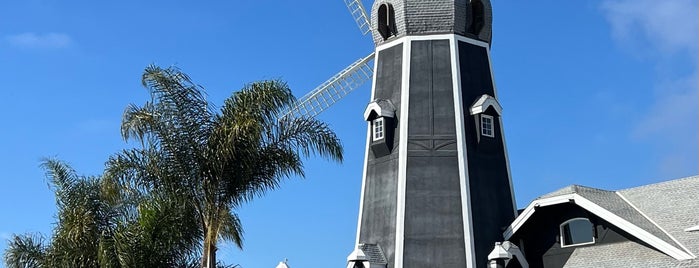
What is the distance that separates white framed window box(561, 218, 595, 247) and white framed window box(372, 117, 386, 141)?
21.7ft

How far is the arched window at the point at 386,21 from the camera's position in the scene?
29.9 metres

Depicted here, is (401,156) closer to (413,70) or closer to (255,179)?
(413,70)

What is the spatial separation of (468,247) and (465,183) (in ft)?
6.78

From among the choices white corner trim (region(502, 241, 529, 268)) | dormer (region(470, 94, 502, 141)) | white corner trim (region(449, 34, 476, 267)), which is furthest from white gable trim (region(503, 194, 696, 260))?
dormer (region(470, 94, 502, 141))

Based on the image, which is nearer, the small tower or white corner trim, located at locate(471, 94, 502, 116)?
the small tower

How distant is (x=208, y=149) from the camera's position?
2217 cm

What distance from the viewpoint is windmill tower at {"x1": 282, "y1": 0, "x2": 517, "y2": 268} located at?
86.2 ft

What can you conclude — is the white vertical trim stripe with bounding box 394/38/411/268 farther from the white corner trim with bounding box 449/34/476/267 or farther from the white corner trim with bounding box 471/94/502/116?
the white corner trim with bounding box 471/94/502/116

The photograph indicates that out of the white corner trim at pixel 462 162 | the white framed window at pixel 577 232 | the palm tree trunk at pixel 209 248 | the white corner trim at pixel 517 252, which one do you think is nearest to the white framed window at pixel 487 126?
the white corner trim at pixel 462 162

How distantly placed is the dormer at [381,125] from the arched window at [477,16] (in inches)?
168

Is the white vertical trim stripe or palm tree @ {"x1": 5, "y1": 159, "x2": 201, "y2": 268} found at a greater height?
the white vertical trim stripe

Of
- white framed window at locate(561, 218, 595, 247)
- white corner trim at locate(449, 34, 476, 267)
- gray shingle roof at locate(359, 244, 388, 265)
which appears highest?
white corner trim at locate(449, 34, 476, 267)

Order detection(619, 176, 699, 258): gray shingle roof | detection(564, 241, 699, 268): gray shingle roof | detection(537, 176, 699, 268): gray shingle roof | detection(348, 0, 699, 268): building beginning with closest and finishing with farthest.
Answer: detection(564, 241, 699, 268): gray shingle roof → detection(537, 176, 699, 268): gray shingle roof → detection(619, 176, 699, 258): gray shingle roof → detection(348, 0, 699, 268): building

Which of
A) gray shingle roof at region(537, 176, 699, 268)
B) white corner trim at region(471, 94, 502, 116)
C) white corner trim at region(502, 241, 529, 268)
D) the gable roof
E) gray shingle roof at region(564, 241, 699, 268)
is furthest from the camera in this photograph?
white corner trim at region(471, 94, 502, 116)
